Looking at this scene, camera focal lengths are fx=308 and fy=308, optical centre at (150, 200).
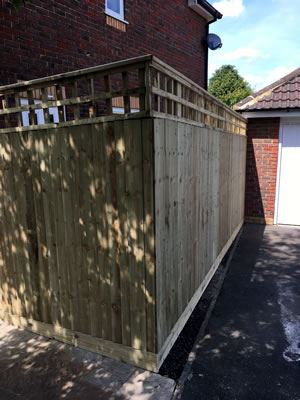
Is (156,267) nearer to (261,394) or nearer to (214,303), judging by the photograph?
(261,394)

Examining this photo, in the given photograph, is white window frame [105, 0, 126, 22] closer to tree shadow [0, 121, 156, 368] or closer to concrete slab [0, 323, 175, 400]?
tree shadow [0, 121, 156, 368]

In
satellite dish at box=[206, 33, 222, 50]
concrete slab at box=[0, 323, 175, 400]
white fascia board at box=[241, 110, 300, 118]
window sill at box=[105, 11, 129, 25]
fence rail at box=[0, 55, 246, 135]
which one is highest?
satellite dish at box=[206, 33, 222, 50]

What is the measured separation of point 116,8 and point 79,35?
1.62m

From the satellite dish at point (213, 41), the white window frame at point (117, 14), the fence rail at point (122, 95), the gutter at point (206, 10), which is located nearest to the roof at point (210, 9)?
the gutter at point (206, 10)

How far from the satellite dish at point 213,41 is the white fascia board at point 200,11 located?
0.51m

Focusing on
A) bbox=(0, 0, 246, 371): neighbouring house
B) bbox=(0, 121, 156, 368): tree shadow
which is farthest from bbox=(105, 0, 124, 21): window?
bbox=(0, 121, 156, 368): tree shadow

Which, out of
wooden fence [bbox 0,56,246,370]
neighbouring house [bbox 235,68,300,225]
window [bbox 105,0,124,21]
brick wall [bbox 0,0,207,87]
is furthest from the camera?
neighbouring house [bbox 235,68,300,225]

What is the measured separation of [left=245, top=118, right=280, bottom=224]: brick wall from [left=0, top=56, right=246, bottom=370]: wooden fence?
17.3 ft

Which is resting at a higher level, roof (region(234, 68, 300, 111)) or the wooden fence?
roof (region(234, 68, 300, 111))

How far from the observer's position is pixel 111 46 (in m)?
6.29

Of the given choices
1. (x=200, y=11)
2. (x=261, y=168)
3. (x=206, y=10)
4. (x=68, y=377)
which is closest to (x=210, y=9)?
(x=206, y=10)

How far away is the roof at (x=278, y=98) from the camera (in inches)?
314

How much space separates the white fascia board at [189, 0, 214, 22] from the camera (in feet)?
29.8

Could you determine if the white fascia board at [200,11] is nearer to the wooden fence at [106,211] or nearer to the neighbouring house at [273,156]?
the neighbouring house at [273,156]
